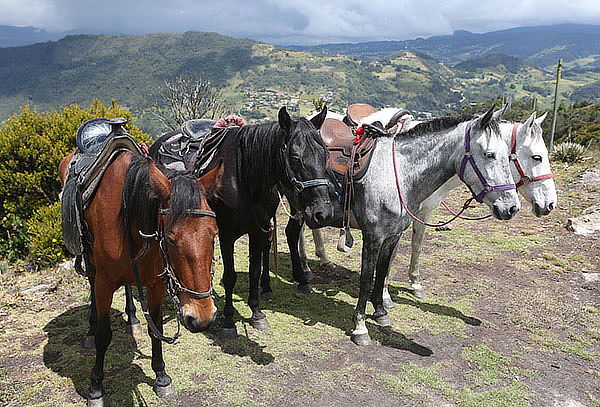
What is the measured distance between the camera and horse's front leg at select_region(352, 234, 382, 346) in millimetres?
4234

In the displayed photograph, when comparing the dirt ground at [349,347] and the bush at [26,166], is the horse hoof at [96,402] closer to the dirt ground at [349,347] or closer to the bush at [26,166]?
the dirt ground at [349,347]

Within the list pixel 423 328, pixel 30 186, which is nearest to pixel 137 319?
pixel 423 328

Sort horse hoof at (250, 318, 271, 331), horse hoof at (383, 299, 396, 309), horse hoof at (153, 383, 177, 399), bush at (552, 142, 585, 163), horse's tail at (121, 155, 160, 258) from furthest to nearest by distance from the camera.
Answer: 1. bush at (552, 142, 585, 163)
2. horse hoof at (383, 299, 396, 309)
3. horse hoof at (250, 318, 271, 331)
4. horse hoof at (153, 383, 177, 399)
5. horse's tail at (121, 155, 160, 258)

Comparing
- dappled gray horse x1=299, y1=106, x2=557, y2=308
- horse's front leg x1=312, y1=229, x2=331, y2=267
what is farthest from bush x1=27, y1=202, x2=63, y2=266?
dappled gray horse x1=299, y1=106, x2=557, y2=308

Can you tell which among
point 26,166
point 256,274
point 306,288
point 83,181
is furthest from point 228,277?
point 26,166

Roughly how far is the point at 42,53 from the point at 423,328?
779ft

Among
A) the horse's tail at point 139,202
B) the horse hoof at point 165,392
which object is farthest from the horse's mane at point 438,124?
the horse hoof at point 165,392

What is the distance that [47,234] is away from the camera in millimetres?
6508

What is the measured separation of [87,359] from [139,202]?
86.5 inches

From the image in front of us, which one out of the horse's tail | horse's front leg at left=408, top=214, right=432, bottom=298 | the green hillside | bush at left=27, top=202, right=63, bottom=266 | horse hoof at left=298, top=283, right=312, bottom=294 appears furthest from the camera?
the green hillside

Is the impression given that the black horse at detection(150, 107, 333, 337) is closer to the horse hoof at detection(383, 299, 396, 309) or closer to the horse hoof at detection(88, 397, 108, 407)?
the horse hoof at detection(88, 397, 108, 407)

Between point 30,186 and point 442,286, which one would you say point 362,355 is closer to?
point 442,286

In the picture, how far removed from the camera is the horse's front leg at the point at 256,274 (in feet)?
14.2

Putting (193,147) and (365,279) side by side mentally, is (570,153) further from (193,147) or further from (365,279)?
(193,147)
